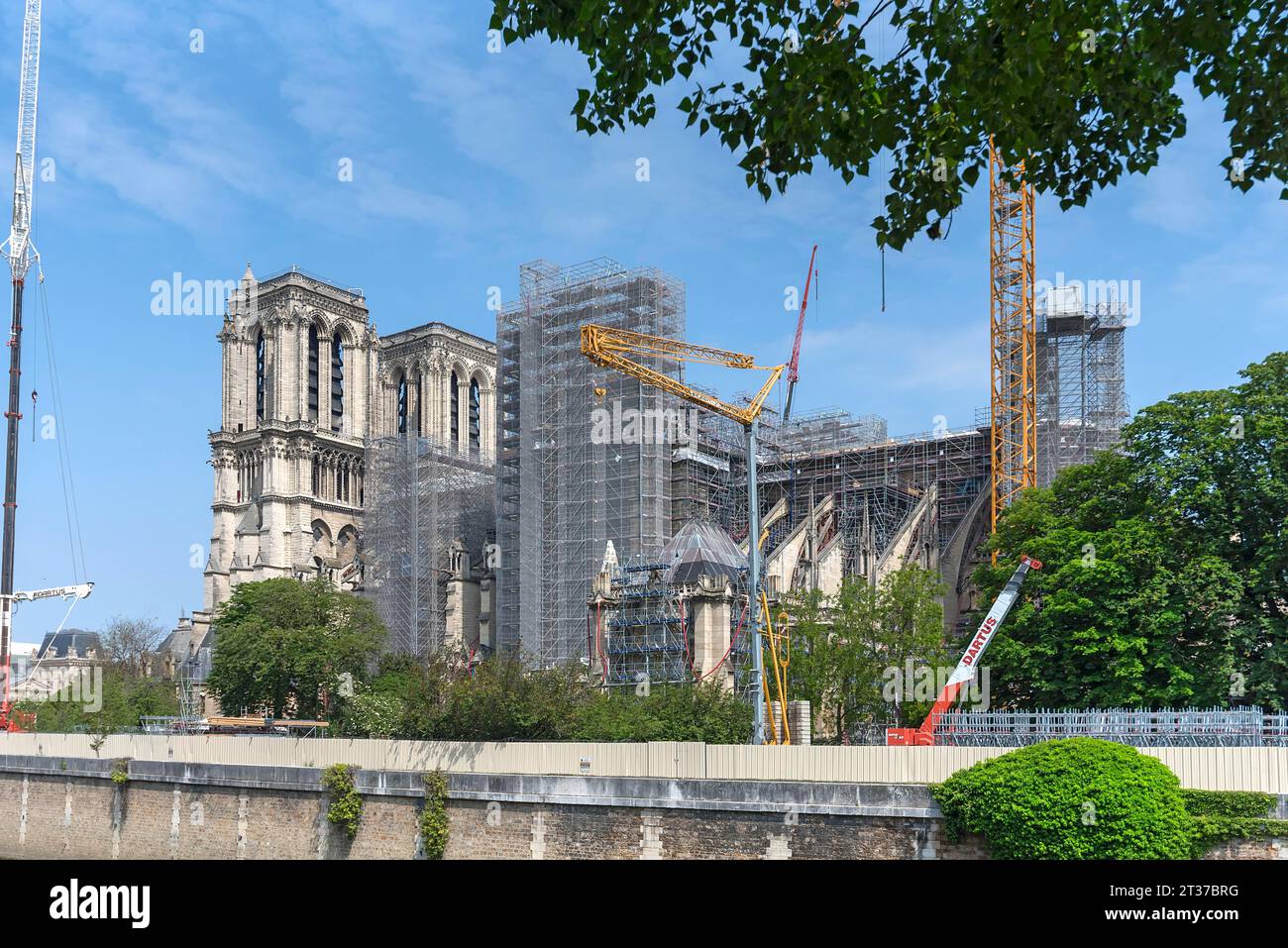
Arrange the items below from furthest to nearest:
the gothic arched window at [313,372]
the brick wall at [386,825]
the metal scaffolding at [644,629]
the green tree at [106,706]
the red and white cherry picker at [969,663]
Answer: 1. the gothic arched window at [313,372]
2. the green tree at [106,706]
3. the metal scaffolding at [644,629]
4. the red and white cherry picker at [969,663]
5. the brick wall at [386,825]

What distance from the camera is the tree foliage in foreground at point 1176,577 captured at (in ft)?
103

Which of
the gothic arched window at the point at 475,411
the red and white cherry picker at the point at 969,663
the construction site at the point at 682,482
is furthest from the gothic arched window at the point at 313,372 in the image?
the red and white cherry picker at the point at 969,663

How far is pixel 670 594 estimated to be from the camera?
49.7m

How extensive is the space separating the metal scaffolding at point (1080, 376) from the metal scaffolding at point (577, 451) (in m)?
17.5

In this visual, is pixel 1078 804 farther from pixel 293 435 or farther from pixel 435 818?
pixel 293 435

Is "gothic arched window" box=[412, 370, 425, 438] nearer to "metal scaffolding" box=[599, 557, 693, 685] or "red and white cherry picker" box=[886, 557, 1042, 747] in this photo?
"metal scaffolding" box=[599, 557, 693, 685]

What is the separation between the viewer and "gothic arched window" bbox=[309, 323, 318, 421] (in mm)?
89312

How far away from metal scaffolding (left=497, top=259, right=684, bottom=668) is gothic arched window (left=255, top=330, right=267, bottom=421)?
1245 inches

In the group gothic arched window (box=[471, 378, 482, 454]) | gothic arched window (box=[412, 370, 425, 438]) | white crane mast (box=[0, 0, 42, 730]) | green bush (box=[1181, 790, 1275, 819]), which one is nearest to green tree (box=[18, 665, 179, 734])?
white crane mast (box=[0, 0, 42, 730])

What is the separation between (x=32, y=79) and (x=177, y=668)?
34.7m
